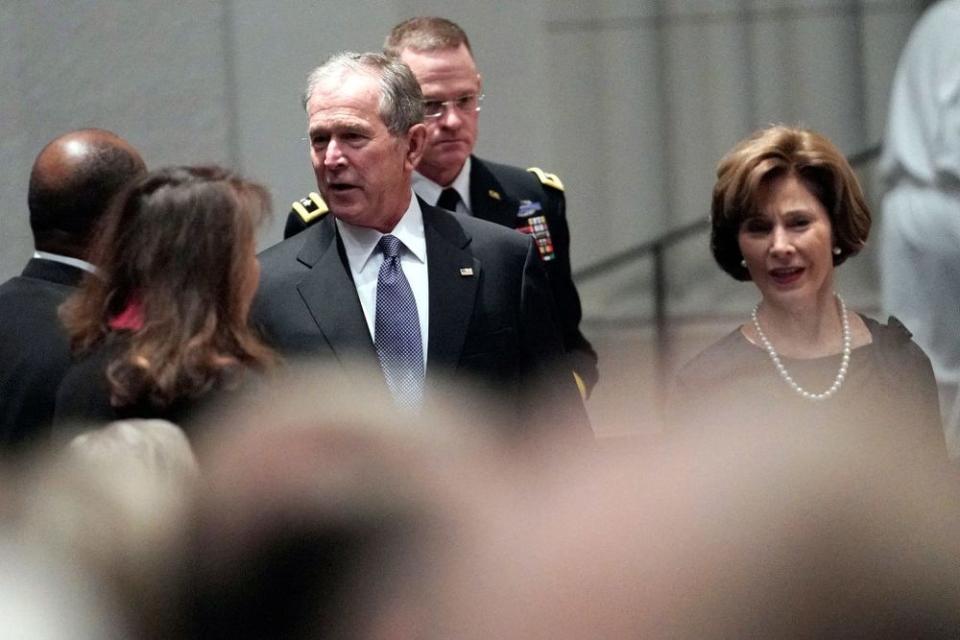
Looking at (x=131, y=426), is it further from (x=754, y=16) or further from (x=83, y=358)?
(x=754, y=16)

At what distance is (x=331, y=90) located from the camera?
376 centimetres

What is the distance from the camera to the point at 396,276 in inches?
147

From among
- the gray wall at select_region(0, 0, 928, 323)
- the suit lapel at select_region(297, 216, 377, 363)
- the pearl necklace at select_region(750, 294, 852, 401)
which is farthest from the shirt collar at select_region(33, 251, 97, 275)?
the gray wall at select_region(0, 0, 928, 323)

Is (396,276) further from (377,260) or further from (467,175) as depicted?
(467,175)

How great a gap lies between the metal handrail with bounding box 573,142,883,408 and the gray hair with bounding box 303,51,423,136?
3359 millimetres

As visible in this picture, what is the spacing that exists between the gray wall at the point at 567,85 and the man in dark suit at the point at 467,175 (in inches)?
57.8

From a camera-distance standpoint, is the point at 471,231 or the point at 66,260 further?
the point at 471,231

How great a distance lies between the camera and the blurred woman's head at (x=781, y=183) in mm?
3785

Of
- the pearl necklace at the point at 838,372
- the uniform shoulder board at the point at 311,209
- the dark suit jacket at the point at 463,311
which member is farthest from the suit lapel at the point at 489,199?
the pearl necklace at the point at 838,372

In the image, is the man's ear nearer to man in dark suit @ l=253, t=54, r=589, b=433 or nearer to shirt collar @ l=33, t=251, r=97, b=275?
man in dark suit @ l=253, t=54, r=589, b=433

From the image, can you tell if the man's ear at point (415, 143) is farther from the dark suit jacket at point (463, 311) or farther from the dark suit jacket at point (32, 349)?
the dark suit jacket at point (32, 349)

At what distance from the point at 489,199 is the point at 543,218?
195 millimetres

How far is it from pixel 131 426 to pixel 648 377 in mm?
4861

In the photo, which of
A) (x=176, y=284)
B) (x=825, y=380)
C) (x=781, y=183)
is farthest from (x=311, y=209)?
(x=176, y=284)
